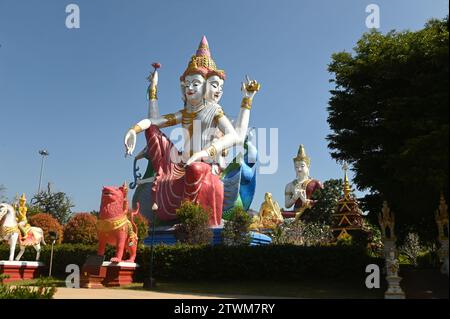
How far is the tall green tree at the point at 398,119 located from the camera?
399 inches

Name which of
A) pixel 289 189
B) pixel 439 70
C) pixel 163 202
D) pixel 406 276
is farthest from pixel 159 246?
pixel 289 189

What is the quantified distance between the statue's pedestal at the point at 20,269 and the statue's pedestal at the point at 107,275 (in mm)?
3648

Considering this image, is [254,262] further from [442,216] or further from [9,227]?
[9,227]

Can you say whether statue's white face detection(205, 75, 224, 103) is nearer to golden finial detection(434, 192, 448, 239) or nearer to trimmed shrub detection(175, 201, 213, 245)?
trimmed shrub detection(175, 201, 213, 245)

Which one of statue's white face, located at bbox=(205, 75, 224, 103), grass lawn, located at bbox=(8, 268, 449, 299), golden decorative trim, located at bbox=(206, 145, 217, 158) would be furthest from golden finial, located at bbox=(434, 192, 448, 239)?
statue's white face, located at bbox=(205, 75, 224, 103)

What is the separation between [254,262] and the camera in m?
15.3

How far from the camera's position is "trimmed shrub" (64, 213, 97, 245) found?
2420 cm

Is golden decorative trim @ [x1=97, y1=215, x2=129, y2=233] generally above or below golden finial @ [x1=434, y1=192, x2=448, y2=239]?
below

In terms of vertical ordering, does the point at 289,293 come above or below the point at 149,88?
below

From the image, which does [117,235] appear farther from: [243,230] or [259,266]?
[243,230]

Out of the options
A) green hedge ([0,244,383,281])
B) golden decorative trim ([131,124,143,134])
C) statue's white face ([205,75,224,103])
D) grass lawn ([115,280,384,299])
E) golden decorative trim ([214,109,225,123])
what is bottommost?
grass lawn ([115,280,384,299])

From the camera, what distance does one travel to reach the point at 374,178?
1250cm

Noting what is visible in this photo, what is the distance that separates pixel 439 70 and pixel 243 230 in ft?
34.9

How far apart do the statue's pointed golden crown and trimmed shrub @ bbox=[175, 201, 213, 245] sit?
8.16m
